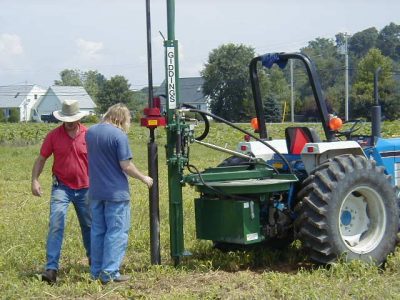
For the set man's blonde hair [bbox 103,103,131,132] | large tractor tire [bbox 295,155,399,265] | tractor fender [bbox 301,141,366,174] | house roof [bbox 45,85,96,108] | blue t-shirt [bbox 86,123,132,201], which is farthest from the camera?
house roof [bbox 45,85,96,108]

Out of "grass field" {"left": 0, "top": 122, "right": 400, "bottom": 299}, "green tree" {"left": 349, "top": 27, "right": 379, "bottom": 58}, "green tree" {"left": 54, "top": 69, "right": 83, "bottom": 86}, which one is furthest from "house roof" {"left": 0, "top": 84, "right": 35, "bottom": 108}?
"grass field" {"left": 0, "top": 122, "right": 400, "bottom": 299}

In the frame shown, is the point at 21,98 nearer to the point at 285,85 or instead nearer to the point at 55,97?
the point at 55,97

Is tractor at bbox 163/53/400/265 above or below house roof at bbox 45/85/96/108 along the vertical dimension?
below

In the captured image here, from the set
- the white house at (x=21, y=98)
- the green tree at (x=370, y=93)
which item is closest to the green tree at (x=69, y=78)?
the white house at (x=21, y=98)

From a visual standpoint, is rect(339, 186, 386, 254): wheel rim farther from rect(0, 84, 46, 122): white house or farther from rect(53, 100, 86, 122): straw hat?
rect(0, 84, 46, 122): white house

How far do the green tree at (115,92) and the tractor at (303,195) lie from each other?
65.3m

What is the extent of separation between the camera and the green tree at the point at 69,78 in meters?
122

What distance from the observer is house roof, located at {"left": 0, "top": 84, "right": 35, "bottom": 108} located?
99662 millimetres

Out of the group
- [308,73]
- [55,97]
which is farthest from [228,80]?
[55,97]

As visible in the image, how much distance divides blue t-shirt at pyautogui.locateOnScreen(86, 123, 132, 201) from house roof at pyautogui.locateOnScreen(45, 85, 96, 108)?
87.4m

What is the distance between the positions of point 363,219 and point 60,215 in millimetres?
3116

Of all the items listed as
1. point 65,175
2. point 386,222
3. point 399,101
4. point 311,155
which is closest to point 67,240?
point 65,175

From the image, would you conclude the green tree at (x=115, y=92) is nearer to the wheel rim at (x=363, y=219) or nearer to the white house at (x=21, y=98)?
the white house at (x=21, y=98)

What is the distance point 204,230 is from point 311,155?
135cm
